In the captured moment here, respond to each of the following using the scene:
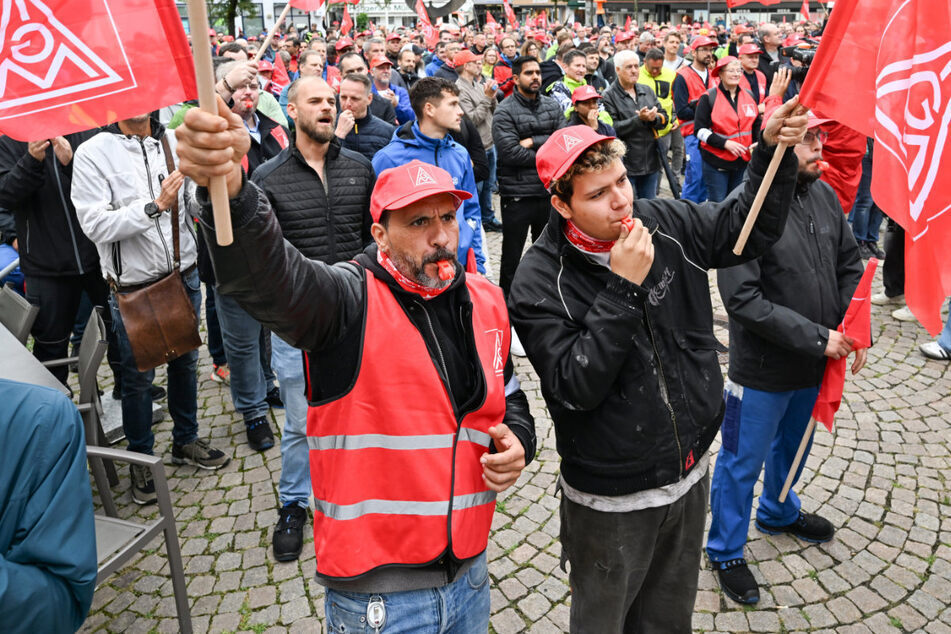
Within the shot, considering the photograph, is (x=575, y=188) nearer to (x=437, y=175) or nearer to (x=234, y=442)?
(x=437, y=175)

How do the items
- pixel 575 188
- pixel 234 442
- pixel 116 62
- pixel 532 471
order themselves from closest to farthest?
pixel 116 62 < pixel 575 188 < pixel 532 471 < pixel 234 442

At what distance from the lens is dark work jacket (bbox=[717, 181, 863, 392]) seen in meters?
3.26

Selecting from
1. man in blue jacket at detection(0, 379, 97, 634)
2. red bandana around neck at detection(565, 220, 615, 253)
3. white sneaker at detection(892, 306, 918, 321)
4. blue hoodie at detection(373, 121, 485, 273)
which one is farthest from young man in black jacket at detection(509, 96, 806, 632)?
white sneaker at detection(892, 306, 918, 321)

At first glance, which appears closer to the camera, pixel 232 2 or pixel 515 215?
pixel 515 215

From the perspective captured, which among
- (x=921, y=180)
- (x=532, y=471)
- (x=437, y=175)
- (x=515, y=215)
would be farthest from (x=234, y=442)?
(x=921, y=180)

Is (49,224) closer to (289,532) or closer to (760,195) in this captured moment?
(289,532)

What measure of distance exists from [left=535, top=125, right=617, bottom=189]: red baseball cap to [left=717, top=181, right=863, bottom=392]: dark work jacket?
1.25 metres

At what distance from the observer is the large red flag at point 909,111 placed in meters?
1.93

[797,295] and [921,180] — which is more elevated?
[921,180]

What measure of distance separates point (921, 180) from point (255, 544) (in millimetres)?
3590

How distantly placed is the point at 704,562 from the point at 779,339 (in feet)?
4.19

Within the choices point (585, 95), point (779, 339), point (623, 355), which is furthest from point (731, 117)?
point (623, 355)

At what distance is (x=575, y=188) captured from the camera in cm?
244

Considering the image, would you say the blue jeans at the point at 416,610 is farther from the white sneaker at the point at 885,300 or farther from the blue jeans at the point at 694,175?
the blue jeans at the point at 694,175
